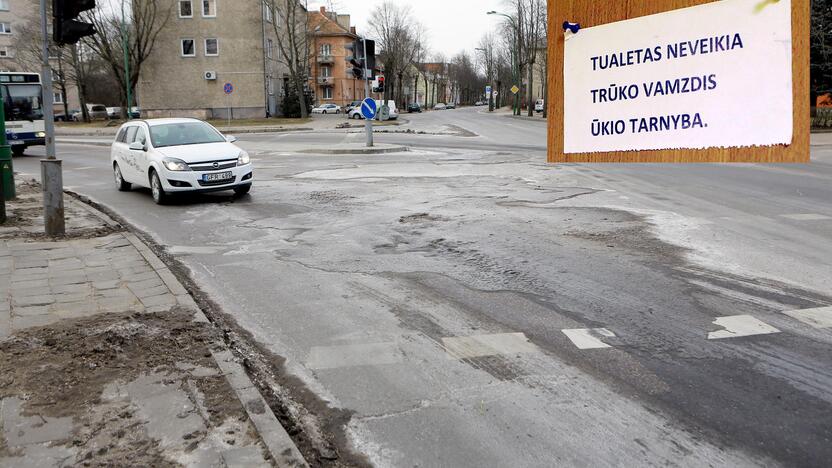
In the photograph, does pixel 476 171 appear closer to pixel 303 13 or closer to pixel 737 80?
pixel 737 80

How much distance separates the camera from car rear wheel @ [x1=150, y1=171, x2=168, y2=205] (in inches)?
495

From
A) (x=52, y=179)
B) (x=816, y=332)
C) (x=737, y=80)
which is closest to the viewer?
(x=737, y=80)

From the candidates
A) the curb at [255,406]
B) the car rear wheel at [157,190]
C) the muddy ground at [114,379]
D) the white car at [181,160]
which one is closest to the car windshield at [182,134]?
the white car at [181,160]

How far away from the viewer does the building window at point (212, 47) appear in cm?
5272

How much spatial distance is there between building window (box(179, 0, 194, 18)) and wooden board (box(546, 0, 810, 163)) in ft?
179

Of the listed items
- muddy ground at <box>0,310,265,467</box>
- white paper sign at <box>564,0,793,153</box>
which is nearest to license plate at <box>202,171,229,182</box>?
muddy ground at <box>0,310,265,467</box>

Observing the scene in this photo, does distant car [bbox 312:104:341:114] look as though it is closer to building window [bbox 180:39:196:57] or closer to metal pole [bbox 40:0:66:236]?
building window [bbox 180:39:196:57]

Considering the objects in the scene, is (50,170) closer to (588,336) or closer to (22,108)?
(588,336)

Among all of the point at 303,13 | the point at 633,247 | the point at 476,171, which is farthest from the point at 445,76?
the point at 633,247

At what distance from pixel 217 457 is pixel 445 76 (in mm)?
155369

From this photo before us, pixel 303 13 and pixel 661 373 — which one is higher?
pixel 303 13

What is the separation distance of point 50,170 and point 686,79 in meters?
8.38

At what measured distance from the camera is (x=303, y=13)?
59.8 metres

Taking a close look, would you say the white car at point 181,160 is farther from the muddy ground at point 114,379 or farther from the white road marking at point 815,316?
the white road marking at point 815,316
